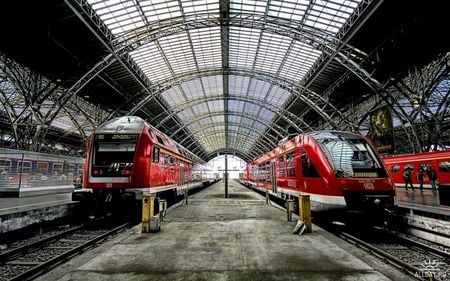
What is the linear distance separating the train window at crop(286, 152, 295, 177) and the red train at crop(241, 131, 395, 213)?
2.92 ft

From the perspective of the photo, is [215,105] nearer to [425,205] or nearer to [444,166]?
[444,166]

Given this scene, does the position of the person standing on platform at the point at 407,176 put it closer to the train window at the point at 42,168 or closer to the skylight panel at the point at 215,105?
the train window at the point at 42,168

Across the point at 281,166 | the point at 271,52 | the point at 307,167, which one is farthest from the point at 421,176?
the point at 271,52

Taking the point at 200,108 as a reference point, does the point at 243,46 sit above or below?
above

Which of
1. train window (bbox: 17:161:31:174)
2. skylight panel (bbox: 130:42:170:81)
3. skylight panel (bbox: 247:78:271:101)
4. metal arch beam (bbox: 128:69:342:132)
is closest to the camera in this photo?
train window (bbox: 17:161:31:174)

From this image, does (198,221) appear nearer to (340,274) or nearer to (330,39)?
(340,274)

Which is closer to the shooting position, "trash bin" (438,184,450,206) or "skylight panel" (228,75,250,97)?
"trash bin" (438,184,450,206)

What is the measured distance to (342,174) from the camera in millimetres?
8609

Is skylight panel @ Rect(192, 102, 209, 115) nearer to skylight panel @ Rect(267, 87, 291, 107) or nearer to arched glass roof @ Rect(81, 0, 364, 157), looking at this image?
arched glass roof @ Rect(81, 0, 364, 157)

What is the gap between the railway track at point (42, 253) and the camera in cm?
543

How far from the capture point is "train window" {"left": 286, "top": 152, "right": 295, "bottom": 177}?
12.3 meters

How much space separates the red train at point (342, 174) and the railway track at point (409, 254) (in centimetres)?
99

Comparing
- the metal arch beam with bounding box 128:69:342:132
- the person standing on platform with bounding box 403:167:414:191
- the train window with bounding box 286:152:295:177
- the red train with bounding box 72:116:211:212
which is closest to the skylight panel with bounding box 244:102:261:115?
the metal arch beam with bounding box 128:69:342:132

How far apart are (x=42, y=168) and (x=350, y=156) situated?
65.3 feet
